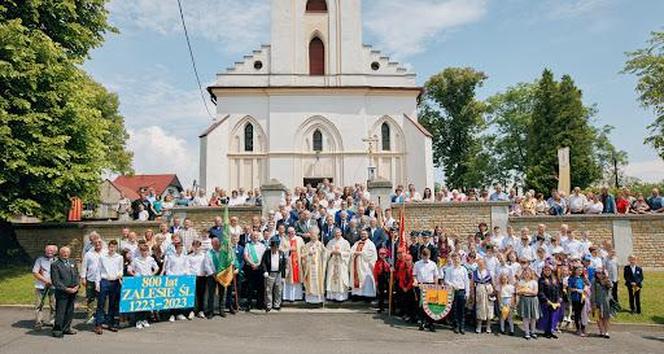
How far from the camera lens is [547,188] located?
39344mm

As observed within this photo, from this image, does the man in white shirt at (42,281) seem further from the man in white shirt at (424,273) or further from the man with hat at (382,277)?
the man in white shirt at (424,273)

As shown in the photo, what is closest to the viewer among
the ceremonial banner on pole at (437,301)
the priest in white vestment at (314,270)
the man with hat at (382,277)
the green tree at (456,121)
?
the ceremonial banner on pole at (437,301)

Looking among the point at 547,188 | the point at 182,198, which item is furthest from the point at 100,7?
the point at 547,188

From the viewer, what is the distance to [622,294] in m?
13.7

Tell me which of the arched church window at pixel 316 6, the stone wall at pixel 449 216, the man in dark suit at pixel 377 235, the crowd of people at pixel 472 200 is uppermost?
the arched church window at pixel 316 6

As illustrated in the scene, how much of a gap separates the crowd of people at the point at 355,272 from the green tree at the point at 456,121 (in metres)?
36.4

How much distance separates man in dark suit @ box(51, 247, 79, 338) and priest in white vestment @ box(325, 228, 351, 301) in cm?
571

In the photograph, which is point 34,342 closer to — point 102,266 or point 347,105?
point 102,266

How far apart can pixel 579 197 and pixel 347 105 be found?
15818 millimetres

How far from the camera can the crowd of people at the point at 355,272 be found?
1061cm

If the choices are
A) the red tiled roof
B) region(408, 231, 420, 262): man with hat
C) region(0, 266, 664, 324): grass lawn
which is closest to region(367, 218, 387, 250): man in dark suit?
region(408, 231, 420, 262): man with hat

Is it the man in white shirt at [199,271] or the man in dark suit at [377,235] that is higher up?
the man in dark suit at [377,235]

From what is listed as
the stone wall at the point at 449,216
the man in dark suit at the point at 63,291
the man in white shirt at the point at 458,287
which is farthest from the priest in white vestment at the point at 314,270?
the stone wall at the point at 449,216

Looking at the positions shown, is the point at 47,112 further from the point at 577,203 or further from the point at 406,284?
the point at 577,203
